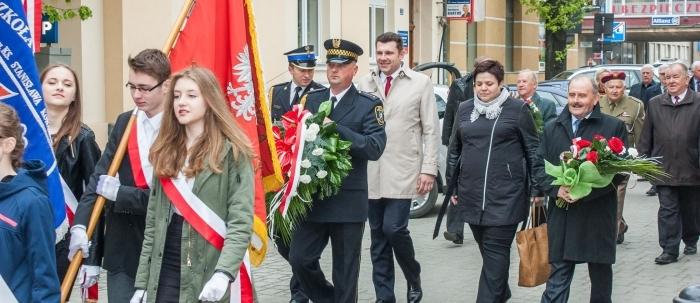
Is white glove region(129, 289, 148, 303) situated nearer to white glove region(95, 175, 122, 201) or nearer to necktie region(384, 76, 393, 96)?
white glove region(95, 175, 122, 201)

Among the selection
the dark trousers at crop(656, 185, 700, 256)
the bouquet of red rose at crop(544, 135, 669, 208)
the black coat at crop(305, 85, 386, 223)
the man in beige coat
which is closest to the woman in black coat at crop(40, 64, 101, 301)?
the black coat at crop(305, 85, 386, 223)

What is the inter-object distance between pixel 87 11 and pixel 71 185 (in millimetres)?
6451

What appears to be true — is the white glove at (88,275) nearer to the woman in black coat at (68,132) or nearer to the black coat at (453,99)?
the woman in black coat at (68,132)

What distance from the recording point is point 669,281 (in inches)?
387

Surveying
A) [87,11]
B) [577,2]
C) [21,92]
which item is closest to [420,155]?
[21,92]

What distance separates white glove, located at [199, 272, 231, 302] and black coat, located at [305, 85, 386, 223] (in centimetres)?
261

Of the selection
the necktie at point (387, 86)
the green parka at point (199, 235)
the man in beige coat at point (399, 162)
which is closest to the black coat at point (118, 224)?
the green parka at point (199, 235)

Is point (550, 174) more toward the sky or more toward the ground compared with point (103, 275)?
more toward the sky

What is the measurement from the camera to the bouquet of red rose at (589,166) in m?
7.40

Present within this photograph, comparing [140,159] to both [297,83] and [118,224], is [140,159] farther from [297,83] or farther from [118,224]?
[297,83]

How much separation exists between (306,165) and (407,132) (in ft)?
5.04

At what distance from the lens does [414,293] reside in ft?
28.3

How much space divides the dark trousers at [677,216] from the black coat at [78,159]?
6.47 meters

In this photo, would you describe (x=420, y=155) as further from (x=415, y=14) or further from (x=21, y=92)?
(x=415, y=14)
